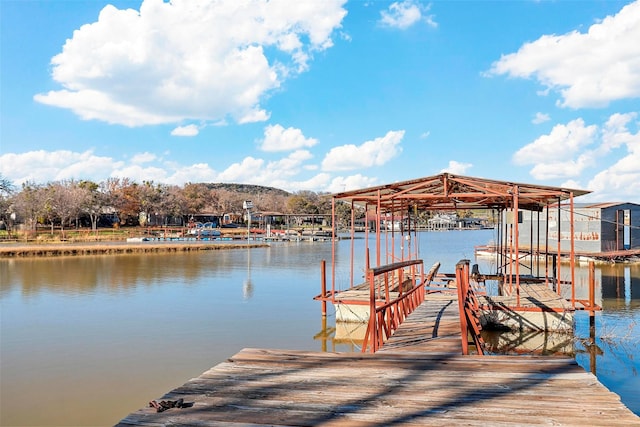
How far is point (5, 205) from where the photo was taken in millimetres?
52031

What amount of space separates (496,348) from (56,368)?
27.6 feet

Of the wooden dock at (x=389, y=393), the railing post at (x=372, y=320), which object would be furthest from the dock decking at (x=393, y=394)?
the railing post at (x=372, y=320)

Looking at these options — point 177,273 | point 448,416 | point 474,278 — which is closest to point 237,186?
point 177,273

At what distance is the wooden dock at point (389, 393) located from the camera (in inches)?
120

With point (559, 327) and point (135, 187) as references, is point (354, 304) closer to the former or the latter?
point (559, 327)

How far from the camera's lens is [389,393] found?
3539 millimetres

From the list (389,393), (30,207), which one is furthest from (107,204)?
(389,393)

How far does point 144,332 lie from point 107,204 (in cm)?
5560

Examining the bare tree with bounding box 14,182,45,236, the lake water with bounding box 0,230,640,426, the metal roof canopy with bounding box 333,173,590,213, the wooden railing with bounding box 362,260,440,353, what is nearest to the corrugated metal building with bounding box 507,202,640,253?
the lake water with bounding box 0,230,640,426

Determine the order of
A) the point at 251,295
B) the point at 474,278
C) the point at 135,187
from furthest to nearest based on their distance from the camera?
the point at 135,187, the point at 251,295, the point at 474,278

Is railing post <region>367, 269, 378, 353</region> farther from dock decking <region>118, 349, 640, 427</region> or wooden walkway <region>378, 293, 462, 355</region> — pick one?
dock decking <region>118, 349, 640, 427</region>

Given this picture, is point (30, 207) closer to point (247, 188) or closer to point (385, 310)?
point (385, 310)

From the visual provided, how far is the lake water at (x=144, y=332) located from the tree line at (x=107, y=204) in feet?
91.8

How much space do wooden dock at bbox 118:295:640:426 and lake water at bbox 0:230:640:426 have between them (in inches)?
138
